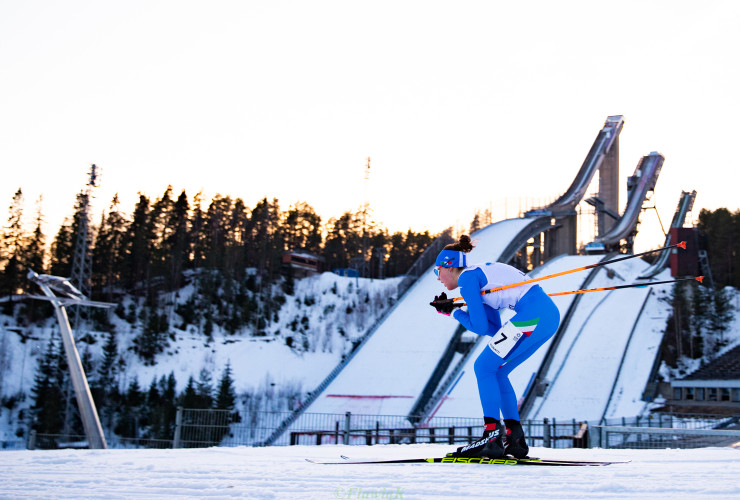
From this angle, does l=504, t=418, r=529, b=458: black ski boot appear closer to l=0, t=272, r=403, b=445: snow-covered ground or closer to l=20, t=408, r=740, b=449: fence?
l=20, t=408, r=740, b=449: fence

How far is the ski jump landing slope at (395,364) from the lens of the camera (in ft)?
77.8

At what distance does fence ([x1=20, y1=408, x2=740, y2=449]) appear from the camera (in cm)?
1170

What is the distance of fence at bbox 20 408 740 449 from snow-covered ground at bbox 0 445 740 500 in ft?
13.1

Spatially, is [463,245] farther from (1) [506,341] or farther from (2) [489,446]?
(2) [489,446]

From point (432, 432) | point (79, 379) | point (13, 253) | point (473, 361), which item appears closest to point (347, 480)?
point (432, 432)

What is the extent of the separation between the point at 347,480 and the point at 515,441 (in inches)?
59.6

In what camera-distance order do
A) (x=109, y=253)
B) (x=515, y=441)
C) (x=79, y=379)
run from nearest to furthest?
(x=515, y=441) < (x=79, y=379) < (x=109, y=253)

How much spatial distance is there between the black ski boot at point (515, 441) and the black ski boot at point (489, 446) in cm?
6

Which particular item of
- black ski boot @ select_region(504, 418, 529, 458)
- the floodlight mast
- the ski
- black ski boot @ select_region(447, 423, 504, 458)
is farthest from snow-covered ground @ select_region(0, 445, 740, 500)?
the floodlight mast

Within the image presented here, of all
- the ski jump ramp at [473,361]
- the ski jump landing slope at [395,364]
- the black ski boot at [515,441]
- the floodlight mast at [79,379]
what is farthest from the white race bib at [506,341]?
the ski jump landing slope at [395,364]

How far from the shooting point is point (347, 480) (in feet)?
12.3

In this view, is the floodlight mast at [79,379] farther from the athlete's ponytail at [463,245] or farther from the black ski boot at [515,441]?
the black ski boot at [515,441]

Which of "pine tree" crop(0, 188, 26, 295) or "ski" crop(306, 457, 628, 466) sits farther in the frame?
"pine tree" crop(0, 188, 26, 295)

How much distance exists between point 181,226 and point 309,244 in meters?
18.9
